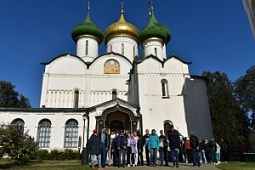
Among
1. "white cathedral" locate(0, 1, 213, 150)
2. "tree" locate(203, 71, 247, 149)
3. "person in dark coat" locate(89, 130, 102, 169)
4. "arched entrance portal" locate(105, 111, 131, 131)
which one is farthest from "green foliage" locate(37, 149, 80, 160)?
"tree" locate(203, 71, 247, 149)

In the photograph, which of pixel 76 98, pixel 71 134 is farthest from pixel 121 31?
pixel 71 134

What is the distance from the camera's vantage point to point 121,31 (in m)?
28.1

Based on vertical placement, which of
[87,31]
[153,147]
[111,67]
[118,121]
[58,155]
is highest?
[87,31]

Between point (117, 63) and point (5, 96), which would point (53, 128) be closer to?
point (117, 63)

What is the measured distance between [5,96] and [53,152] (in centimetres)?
1986

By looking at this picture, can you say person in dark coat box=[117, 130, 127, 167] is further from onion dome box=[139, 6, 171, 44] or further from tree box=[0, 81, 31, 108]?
tree box=[0, 81, 31, 108]

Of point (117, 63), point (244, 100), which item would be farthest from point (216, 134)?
point (117, 63)

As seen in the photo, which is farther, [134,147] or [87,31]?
[87,31]

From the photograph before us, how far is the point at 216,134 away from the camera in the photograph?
86.0ft

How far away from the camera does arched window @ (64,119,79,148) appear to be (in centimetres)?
1941

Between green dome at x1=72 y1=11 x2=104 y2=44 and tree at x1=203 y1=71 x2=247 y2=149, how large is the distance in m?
12.9

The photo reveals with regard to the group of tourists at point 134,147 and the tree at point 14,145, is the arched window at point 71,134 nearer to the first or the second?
the tree at point 14,145

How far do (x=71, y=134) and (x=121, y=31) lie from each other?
13815mm

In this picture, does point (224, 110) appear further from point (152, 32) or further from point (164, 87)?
point (152, 32)
